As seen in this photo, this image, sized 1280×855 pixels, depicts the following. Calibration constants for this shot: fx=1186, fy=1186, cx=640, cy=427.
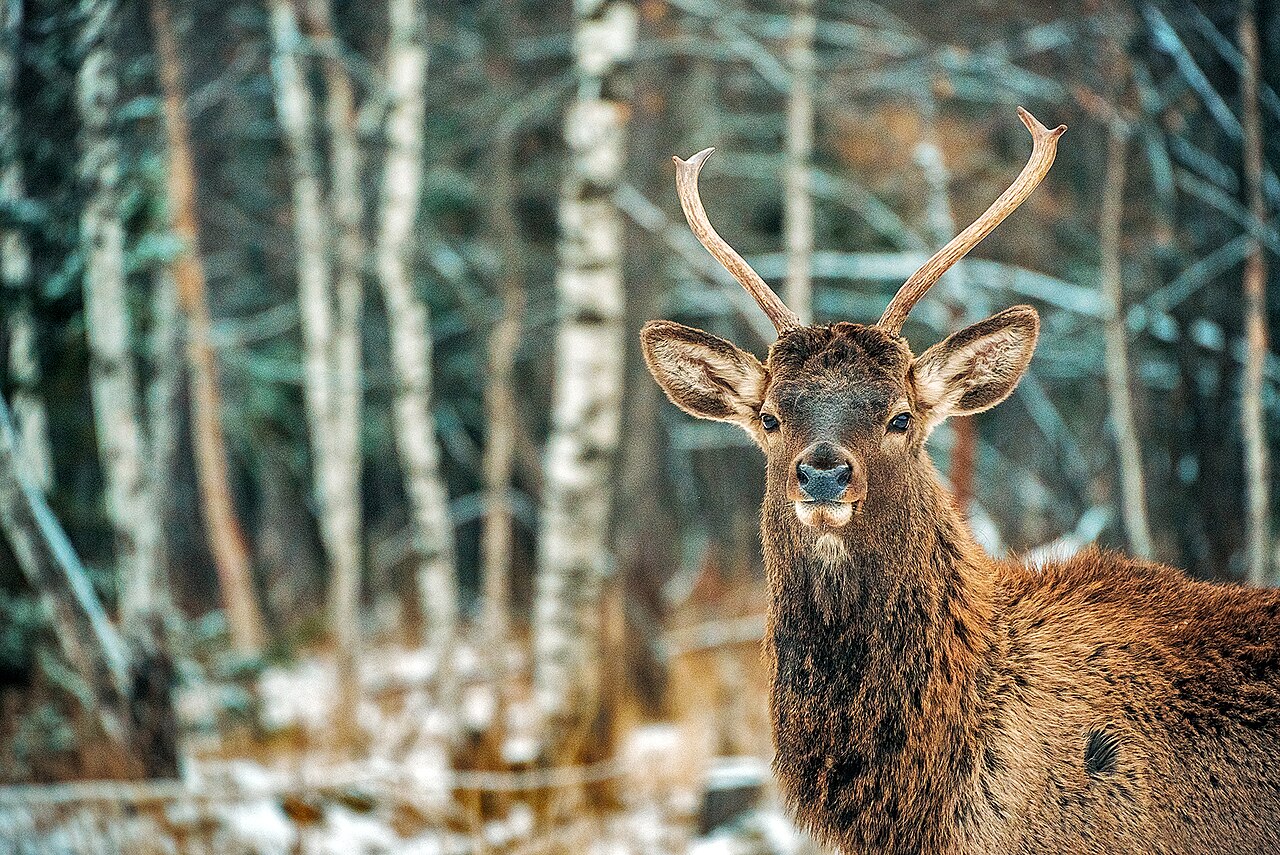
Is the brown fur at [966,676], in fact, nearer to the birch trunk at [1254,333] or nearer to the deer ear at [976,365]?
the deer ear at [976,365]

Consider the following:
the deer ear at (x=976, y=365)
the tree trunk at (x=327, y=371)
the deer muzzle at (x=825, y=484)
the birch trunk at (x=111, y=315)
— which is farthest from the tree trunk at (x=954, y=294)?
the birch trunk at (x=111, y=315)

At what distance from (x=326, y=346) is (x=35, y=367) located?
3282 mm

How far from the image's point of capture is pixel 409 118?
29.0 feet

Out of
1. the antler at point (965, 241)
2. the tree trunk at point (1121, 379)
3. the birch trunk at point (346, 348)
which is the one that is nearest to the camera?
the antler at point (965, 241)

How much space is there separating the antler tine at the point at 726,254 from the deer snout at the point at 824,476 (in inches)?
20.6

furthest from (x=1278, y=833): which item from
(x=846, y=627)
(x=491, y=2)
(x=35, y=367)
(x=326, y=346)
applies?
(x=491, y=2)

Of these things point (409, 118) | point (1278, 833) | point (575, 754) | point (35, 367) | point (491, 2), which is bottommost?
point (575, 754)

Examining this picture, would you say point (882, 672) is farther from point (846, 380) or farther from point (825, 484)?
point (846, 380)

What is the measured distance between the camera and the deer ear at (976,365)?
358 centimetres

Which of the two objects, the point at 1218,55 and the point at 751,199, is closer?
the point at 1218,55

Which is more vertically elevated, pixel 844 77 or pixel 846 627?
pixel 844 77

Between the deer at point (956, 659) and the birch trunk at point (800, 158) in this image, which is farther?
the birch trunk at point (800, 158)

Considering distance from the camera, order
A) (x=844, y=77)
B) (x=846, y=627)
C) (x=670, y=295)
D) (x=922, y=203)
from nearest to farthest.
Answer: (x=846, y=627) → (x=844, y=77) → (x=922, y=203) → (x=670, y=295)

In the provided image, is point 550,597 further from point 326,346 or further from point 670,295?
point 670,295
